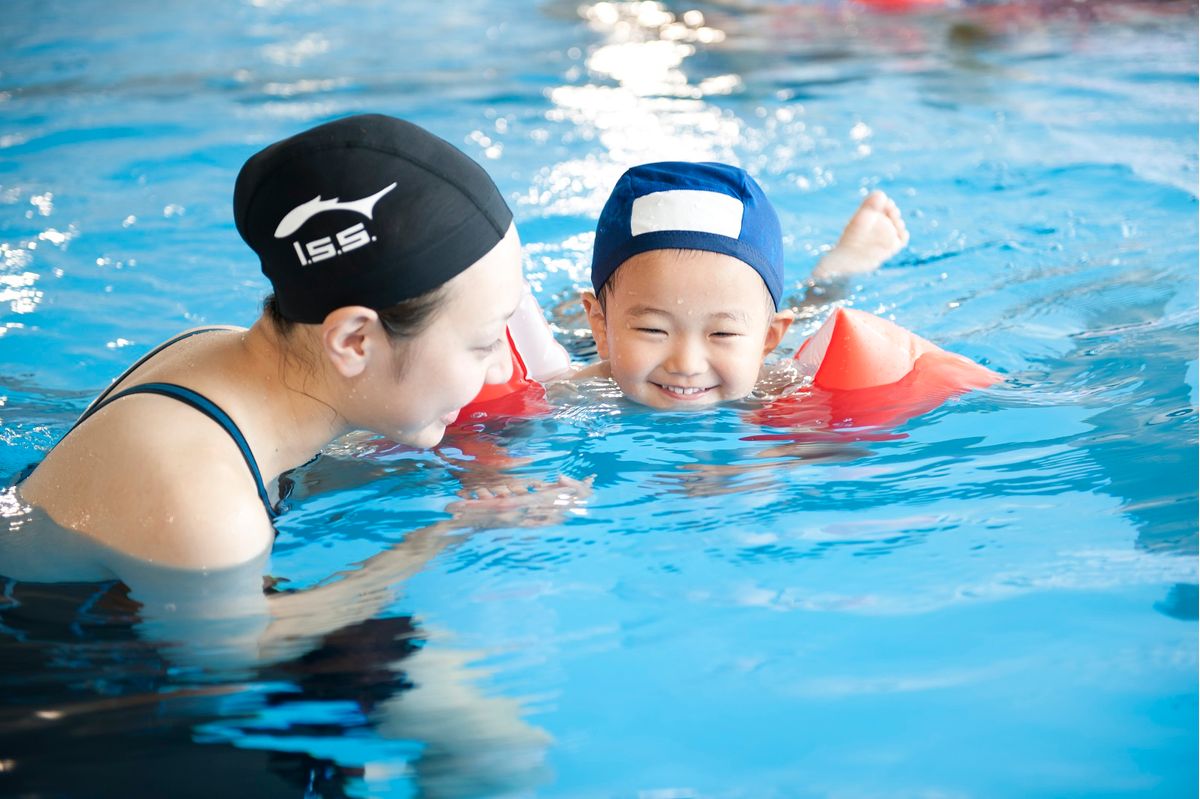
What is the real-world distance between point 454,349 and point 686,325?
42.9 inches

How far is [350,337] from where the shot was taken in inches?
104

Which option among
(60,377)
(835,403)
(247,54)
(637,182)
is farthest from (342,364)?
(247,54)

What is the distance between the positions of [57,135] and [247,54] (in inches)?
104

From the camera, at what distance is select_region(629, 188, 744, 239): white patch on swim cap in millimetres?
3646

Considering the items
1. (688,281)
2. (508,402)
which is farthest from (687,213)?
(508,402)

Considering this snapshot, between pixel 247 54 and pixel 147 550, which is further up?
pixel 247 54

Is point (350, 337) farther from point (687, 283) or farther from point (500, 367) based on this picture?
point (687, 283)

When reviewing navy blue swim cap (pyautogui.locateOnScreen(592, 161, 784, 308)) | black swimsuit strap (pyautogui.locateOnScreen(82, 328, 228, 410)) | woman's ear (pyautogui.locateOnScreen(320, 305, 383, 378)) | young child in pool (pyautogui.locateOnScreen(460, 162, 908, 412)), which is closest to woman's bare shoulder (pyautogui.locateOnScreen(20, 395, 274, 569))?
black swimsuit strap (pyautogui.locateOnScreen(82, 328, 228, 410))

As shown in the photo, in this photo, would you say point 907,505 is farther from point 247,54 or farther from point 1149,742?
point 247,54

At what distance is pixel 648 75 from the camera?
9.02 metres

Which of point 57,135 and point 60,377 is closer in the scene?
point 60,377

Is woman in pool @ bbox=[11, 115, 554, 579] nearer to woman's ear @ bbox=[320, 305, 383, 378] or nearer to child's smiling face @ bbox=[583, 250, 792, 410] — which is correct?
woman's ear @ bbox=[320, 305, 383, 378]

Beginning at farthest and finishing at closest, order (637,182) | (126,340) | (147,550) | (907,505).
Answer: (126,340) < (637,182) < (907,505) < (147,550)

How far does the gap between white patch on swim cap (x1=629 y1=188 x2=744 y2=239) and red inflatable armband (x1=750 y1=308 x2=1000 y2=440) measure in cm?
49
